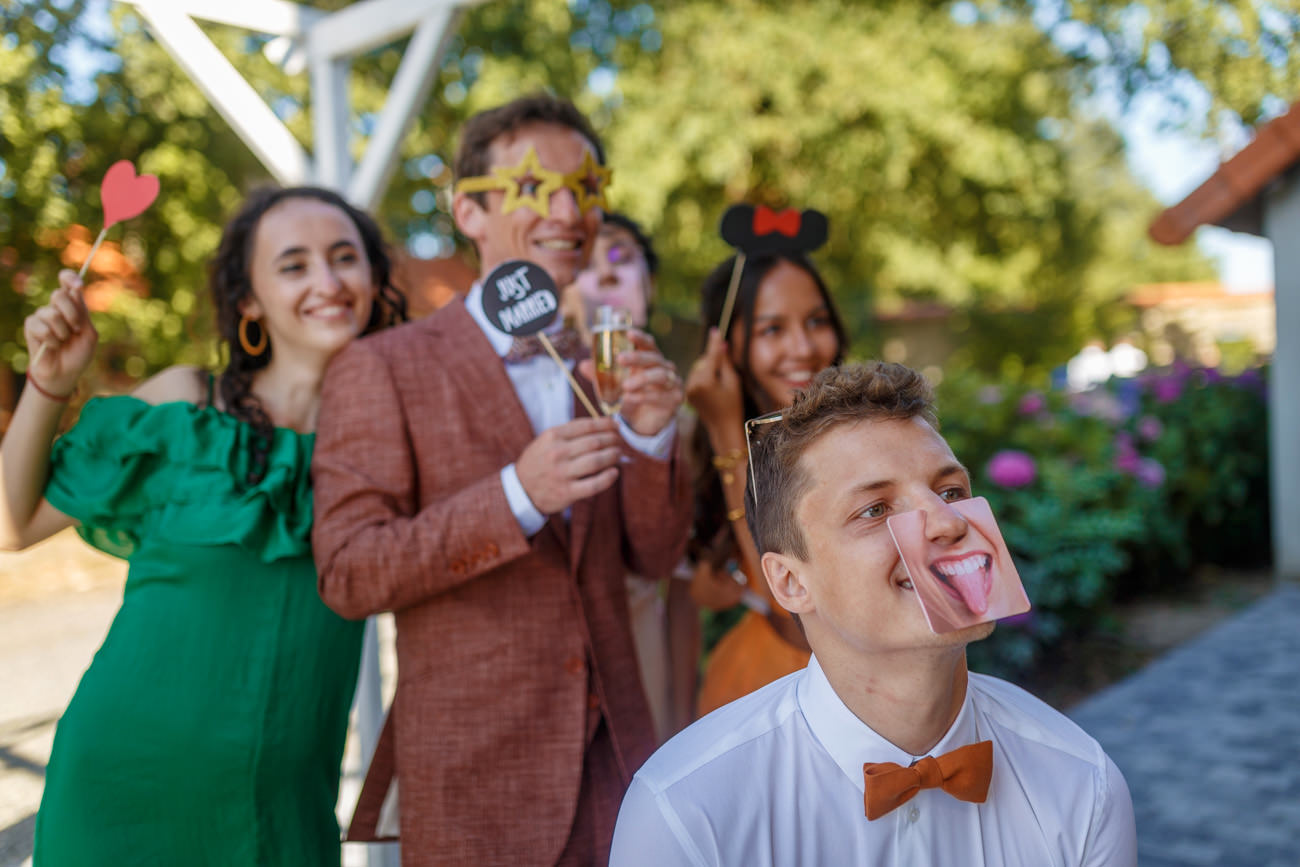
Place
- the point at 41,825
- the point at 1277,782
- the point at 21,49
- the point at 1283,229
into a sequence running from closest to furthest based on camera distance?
the point at 41,825, the point at 1277,782, the point at 21,49, the point at 1283,229

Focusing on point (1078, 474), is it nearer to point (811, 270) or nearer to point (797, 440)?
point (811, 270)

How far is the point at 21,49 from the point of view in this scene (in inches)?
202

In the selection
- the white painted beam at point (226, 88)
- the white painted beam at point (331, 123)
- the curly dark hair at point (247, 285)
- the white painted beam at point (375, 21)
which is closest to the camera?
the curly dark hair at point (247, 285)

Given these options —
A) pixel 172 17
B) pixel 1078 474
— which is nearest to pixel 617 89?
pixel 1078 474

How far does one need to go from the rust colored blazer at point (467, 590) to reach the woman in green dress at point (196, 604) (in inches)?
6.6

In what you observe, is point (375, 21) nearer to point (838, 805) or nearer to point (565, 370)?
point (565, 370)

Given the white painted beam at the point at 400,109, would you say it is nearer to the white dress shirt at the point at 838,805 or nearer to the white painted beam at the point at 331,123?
the white painted beam at the point at 331,123

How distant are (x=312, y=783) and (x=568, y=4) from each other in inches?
441

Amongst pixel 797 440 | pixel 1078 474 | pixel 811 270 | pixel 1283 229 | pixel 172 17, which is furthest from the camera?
pixel 1283 229

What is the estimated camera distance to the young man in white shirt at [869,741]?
144cm

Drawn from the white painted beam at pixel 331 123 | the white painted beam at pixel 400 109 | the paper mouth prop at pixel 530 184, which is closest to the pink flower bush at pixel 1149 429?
the white painted beam at pixel 400 109

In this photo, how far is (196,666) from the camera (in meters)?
2.06

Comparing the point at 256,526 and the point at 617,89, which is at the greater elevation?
the point at 617,89

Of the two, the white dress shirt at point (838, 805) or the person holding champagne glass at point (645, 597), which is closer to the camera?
the white dress shirt at point (838, 805)
